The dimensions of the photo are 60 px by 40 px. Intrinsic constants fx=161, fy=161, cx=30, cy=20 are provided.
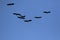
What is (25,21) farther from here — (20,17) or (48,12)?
(48,12)

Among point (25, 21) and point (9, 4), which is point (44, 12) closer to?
point (25, 21)


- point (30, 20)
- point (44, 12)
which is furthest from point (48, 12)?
point (30, 20)

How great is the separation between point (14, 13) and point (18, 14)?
2.8 inches

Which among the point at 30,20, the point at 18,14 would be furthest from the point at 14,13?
the point at 30,20

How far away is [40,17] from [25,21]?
20cm

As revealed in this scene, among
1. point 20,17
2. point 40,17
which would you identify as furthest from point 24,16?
point 40,17

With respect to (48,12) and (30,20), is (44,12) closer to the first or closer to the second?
(48,12)

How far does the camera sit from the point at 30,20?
212cm

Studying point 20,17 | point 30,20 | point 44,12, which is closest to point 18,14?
point 20,17

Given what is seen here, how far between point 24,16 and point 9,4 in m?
0.25

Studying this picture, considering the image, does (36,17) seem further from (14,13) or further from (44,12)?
(14,13)

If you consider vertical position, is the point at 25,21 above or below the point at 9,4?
below

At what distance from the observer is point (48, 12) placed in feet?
6.91

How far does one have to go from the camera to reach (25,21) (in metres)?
2.11
